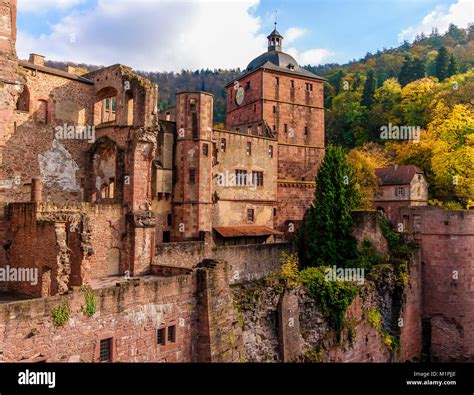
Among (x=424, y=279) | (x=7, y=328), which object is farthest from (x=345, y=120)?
(x=7, y=328)

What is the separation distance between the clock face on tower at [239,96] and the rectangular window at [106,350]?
33597 mm

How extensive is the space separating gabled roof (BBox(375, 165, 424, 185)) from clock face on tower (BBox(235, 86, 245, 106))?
15.1m

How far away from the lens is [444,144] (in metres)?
39.1

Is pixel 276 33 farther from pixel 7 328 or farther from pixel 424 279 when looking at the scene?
pixel 7 328

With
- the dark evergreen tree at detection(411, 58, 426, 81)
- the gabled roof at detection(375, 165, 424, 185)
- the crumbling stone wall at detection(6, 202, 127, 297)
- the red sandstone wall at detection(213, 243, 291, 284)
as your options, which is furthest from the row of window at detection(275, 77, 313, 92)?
the dark evergreen tree at detection(411, 58, 426, 81)

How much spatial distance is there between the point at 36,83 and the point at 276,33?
29.0 m

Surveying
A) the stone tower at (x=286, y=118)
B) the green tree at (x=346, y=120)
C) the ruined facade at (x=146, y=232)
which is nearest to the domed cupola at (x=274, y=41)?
the stone tower at (x=286, y=118)

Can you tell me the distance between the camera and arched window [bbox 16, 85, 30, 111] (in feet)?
80.5

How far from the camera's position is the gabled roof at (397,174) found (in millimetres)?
41156

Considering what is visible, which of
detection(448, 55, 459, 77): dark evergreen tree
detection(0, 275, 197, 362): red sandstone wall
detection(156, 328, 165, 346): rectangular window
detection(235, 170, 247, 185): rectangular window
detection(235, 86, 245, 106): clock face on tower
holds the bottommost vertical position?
detection(156, 328, 165, 346): rectangular window

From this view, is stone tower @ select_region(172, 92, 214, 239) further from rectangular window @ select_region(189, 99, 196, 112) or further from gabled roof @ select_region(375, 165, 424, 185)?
gabled roof @ select_region(375, 165, 424, 185)

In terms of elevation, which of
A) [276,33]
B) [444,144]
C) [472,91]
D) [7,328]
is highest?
[276,33]

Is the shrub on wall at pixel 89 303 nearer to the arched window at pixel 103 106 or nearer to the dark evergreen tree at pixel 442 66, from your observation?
the arched window at pixel 103 106

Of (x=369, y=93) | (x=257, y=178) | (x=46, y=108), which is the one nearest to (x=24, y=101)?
(x=46, y=108)
